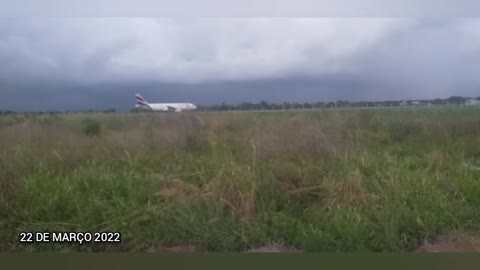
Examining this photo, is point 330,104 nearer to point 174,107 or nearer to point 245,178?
point 245,178

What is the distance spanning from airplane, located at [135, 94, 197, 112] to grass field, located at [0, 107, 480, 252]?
6 centimetres

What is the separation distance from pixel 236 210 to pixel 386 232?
1.00 meters

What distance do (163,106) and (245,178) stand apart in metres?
0.75

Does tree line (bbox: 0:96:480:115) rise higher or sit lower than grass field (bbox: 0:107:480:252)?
higher

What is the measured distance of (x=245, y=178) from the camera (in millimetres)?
3396

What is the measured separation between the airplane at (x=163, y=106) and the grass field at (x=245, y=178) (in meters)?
0.06

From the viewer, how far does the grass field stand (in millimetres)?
3279

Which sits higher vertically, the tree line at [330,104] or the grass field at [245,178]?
the tree line at [330,104]

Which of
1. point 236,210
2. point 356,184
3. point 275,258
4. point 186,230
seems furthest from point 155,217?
point 356,184

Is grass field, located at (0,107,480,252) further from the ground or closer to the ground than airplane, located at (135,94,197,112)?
closer to the ground

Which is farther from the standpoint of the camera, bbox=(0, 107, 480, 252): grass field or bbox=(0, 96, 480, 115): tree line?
bbox=(0, 96, 480, 115): tree line

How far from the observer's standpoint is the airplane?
3365mm

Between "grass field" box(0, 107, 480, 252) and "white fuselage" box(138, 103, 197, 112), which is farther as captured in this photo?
"white fuselage" box(138, 103, 197, 112)

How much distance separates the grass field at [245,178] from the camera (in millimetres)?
3279
